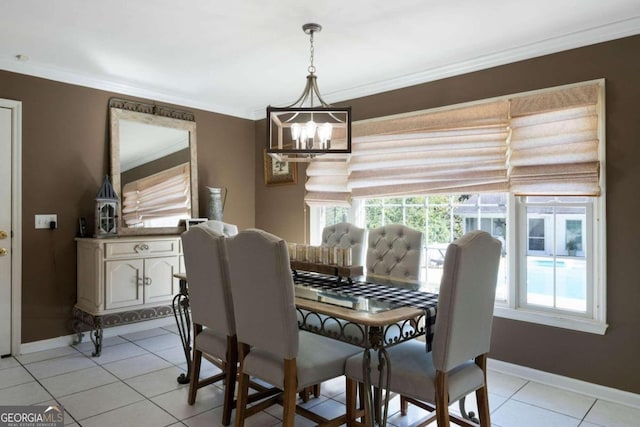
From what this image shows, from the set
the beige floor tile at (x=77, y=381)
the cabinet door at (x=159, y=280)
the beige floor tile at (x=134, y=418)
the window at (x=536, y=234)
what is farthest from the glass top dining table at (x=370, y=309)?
the cabinet door at (x=159, y=280)

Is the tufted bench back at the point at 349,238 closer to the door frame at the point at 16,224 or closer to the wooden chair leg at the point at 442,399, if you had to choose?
the wooden chair leg at the point at 442,399

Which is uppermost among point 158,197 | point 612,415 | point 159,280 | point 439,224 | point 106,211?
point 158,197

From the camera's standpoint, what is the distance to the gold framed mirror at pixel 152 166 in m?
4.07

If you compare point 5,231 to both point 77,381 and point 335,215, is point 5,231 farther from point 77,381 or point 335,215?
point 335,215

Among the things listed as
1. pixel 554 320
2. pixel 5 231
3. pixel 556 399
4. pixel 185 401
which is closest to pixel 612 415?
pixel 556 399

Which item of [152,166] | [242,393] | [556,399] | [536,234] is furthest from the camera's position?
[152,166]

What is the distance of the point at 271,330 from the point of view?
6.64ft

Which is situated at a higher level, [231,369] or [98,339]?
[231,369]

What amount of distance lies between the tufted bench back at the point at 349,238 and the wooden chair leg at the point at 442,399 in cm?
155

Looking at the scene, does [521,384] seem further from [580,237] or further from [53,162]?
[53,162]

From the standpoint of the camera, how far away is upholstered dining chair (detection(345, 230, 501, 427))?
1830mm

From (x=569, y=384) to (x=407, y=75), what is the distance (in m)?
2.70

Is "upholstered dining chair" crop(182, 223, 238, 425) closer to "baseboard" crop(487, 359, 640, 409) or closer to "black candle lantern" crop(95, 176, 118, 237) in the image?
"black candle lantern" crop(95, 176, 118, 237)

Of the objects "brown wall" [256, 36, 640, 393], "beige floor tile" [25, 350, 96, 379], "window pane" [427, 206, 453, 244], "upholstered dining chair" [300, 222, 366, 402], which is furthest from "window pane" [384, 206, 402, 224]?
"beige floor tile" [25, 350, 96, 379]
